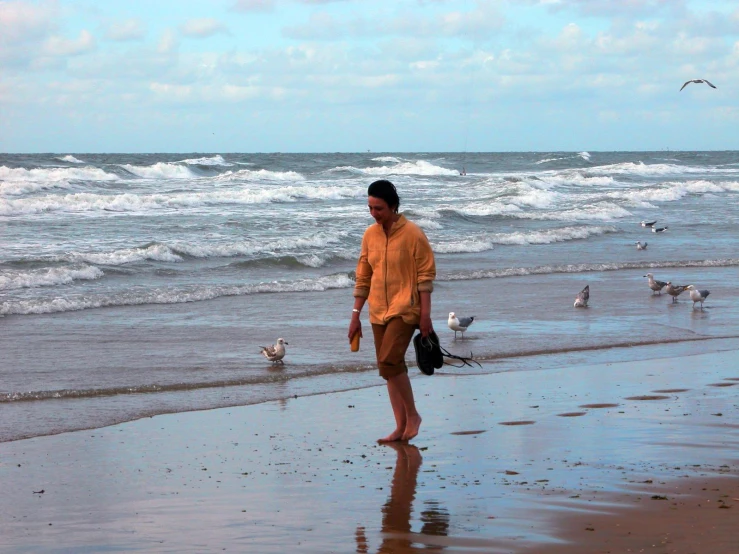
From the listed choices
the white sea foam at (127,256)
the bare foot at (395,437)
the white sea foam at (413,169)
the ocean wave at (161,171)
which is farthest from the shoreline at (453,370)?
the white sea foam at (413,169)

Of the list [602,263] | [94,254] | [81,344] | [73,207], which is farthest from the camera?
[73,207]

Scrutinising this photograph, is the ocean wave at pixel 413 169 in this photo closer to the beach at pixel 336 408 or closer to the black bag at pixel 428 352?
the beach at pixel 336 408

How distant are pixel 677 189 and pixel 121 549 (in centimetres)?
4414

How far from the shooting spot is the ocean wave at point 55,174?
41125mm

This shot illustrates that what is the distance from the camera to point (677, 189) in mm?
45156

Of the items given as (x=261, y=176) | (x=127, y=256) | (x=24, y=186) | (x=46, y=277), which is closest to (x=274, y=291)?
(x=46, y=277)

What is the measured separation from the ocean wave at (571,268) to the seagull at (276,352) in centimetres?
827

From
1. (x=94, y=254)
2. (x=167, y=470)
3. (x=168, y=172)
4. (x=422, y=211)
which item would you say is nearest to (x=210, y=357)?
(x=167, y=470)

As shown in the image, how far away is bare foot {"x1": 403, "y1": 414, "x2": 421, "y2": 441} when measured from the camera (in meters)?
6.06

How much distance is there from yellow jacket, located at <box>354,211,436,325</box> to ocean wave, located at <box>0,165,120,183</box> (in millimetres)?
36946

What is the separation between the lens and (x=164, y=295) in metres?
14.5

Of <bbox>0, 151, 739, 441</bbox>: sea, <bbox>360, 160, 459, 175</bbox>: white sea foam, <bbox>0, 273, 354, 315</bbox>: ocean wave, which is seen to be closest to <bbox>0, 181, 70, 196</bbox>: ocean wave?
<bbox>0, 151, 739, 441</bbox>: sea

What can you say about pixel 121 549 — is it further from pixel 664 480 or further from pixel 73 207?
pixel 73 207

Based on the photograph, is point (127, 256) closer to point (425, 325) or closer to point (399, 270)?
point (399, 270)
